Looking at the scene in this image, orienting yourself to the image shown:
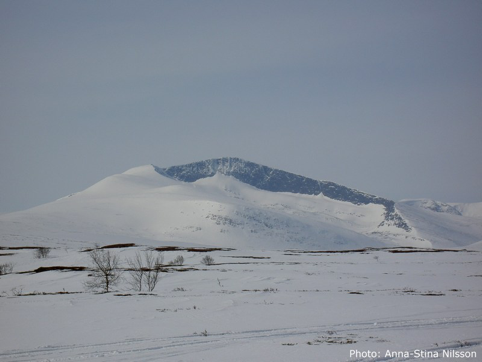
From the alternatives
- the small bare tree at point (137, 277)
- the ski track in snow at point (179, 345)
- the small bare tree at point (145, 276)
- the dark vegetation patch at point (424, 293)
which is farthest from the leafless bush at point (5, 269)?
the dark vegetation patch at point (424, 293)

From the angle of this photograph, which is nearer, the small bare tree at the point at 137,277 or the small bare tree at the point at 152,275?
the small bare tree at the point at 152,275

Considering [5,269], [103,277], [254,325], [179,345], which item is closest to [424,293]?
[254,325]

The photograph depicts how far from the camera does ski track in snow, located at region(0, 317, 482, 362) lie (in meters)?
12.6

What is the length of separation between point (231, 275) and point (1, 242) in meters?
82.2

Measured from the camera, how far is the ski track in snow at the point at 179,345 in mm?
12617

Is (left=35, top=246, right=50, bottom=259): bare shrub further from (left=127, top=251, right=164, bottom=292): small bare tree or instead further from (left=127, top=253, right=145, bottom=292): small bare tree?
(left=127, top=253, right=145, bottom=292): small bare tree

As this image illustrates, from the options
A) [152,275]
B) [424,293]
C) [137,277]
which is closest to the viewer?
[424,293]

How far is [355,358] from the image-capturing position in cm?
1176

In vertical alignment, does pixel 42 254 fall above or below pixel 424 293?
below

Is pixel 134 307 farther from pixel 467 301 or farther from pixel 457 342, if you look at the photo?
pixel 467 301

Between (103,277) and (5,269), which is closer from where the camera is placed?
(103,277)

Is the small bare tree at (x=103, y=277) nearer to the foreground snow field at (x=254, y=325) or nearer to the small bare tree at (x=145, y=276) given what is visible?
the small bare tree at (x=145, y=276)

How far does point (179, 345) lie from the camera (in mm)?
13711

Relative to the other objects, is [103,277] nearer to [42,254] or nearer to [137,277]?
[137,277]
